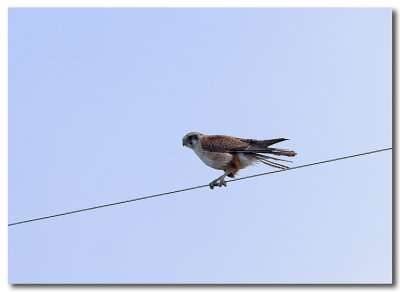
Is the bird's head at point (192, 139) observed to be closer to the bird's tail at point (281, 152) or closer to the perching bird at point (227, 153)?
the perching bird at point (227, 153)

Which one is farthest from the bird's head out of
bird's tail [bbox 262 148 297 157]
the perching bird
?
bird's tail [bbox 262 148 297 157]

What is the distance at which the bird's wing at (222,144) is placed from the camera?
690 centimetres

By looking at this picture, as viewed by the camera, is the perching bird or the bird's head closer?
the perching bird

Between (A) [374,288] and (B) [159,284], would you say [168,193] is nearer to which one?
(B) [159,284]

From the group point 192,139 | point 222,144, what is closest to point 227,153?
point 222,144

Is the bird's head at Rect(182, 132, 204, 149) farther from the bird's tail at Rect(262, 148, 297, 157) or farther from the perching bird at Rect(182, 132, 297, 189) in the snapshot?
the bird's tail at Rect(262, 148, 297, 157)

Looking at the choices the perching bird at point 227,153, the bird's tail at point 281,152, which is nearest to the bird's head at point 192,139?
the perching bird at point 227,153

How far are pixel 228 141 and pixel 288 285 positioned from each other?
1690mm

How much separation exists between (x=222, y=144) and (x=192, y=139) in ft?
1.30

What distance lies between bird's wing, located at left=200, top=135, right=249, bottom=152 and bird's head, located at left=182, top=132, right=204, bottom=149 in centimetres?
12

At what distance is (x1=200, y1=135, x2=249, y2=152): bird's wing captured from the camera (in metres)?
6.90

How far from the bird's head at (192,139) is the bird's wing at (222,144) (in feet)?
0.38

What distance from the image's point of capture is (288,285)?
580cm

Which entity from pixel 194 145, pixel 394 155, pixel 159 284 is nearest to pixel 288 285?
pixel 159 284
